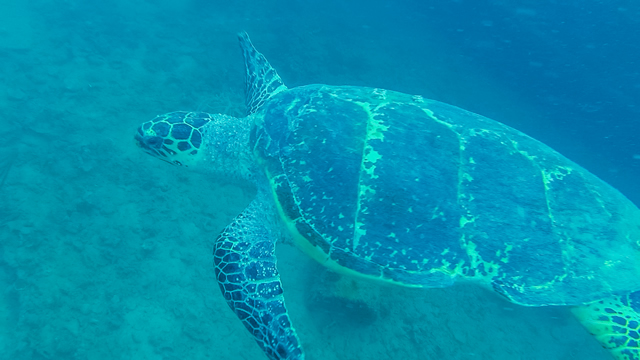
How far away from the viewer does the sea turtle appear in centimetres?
239

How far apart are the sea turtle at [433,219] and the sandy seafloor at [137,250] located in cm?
144

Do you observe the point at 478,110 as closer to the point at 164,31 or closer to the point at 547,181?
the point at 547,181

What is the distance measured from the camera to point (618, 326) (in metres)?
2.42

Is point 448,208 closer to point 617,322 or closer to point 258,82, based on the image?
point 617,322

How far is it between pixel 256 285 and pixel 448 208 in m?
1.67

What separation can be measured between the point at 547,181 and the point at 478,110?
7721 millimetres

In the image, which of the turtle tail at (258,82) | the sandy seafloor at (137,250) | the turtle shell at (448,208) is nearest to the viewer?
the turtle shell at (448,208)

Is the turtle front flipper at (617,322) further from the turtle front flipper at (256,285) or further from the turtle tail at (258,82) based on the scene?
the turtle tail at (258,82)

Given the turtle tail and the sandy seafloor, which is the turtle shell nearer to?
the turtle tail

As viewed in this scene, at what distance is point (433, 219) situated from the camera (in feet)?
7.98

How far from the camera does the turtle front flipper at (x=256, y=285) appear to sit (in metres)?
2.41

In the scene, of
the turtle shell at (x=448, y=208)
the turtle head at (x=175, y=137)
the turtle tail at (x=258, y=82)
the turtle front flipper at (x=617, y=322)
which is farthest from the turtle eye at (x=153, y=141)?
the turtle front flipper at (x=617, y=322)

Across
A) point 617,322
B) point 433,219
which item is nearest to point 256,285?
point 433,219

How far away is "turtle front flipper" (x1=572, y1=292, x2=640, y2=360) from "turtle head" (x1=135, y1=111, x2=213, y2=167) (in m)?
3.87
